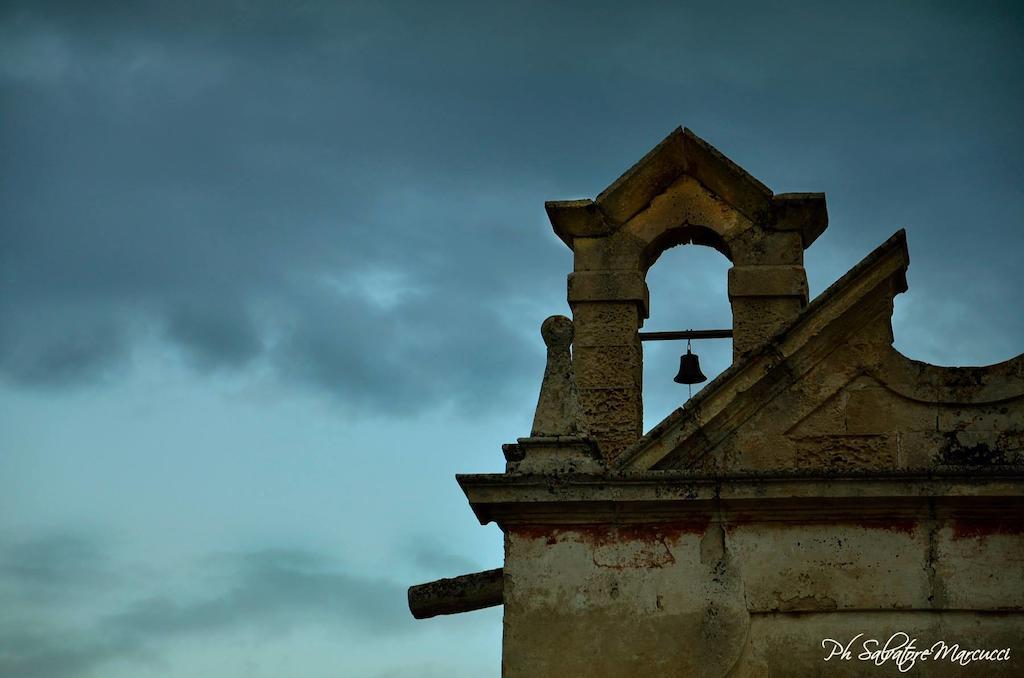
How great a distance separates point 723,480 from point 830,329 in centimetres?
125

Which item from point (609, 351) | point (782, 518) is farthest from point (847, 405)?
point (609, 351)

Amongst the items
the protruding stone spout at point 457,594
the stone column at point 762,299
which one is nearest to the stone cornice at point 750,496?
the protruding stone spout at point 457,594

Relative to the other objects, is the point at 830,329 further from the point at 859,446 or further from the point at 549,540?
the point at 549,540

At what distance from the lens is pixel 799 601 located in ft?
29.1

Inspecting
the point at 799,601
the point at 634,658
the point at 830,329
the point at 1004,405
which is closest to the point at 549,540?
the point at 634,658

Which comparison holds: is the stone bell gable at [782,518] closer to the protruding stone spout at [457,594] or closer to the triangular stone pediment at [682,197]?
the protruding stone spout at [457,594]

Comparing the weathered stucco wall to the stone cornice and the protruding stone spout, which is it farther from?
the protruding stone spout

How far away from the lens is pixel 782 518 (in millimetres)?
9039

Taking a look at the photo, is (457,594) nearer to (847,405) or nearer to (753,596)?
(753,596)

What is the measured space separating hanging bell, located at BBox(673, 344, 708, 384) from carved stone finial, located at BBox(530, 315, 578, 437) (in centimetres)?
313

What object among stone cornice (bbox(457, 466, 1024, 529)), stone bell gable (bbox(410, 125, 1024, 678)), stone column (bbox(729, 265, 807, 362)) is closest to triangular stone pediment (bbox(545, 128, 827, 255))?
stone column (bbox(729, 265, 807, 362))

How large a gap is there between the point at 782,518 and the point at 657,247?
10.7 ft

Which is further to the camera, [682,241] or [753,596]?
[682,241]

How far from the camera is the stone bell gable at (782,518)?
8.80 m
